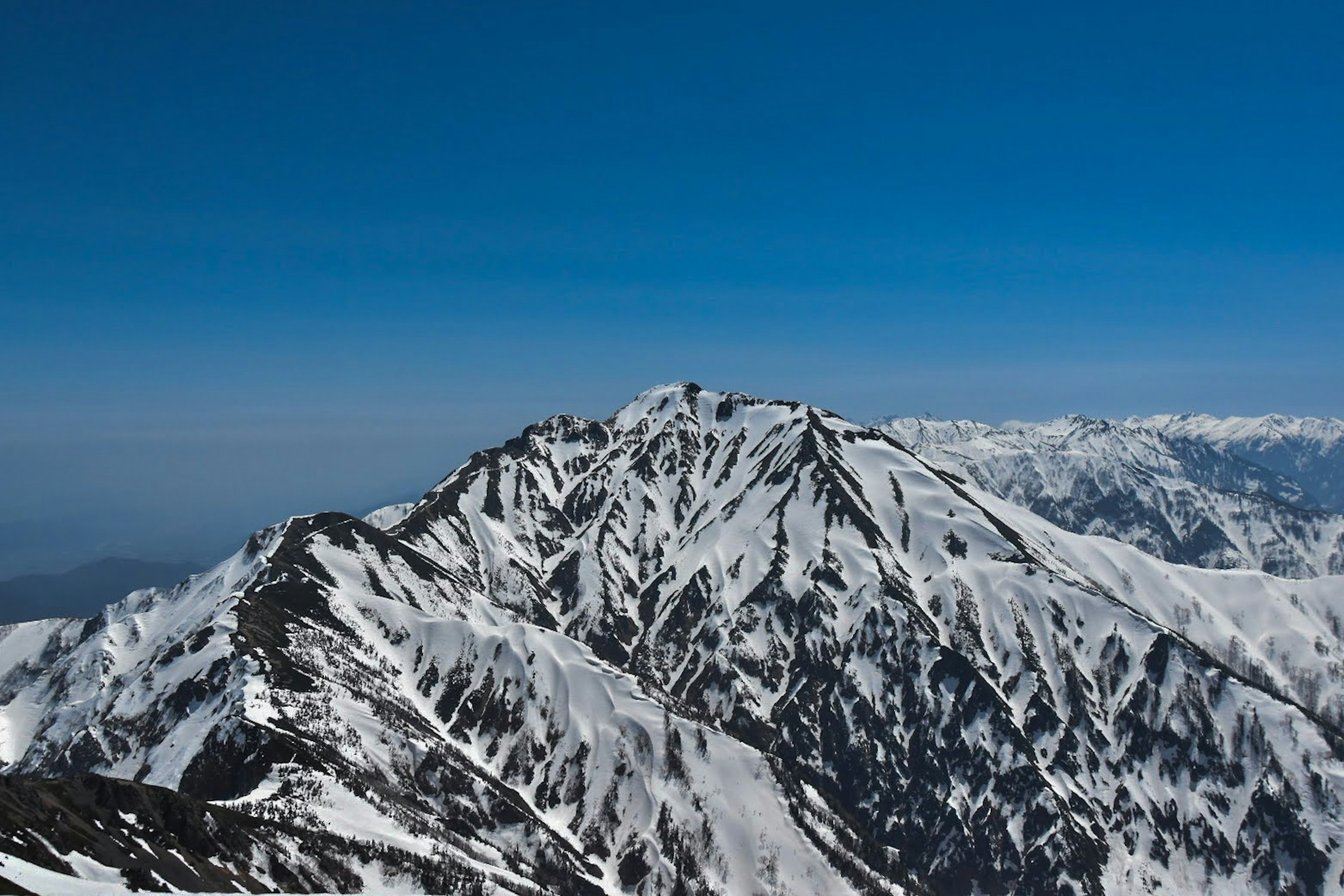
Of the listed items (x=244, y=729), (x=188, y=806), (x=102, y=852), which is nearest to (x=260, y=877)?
(x=188, y=806)

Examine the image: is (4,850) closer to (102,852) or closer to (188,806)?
(102,852)

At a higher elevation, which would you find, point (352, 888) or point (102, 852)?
point (102, 852)

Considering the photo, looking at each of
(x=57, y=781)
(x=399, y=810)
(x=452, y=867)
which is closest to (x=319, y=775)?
(x=399, y=810)

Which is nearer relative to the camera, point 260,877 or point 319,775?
point 260,877

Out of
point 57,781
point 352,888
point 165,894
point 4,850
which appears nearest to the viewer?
point 4,850

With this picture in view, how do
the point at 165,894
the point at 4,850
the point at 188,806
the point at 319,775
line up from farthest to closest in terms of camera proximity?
the point at 319,775
the point at 188,806
the point at 165,894
the point at 4,850

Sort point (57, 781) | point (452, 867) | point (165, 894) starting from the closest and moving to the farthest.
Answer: point (165, 894)
point (57, 781)
point (452, 867)

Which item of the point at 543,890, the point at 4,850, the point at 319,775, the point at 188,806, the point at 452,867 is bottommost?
the point at 543,890

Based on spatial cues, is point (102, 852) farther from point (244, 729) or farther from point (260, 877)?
point (244, 729)

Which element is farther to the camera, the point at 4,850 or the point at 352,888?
the point at 352,888
